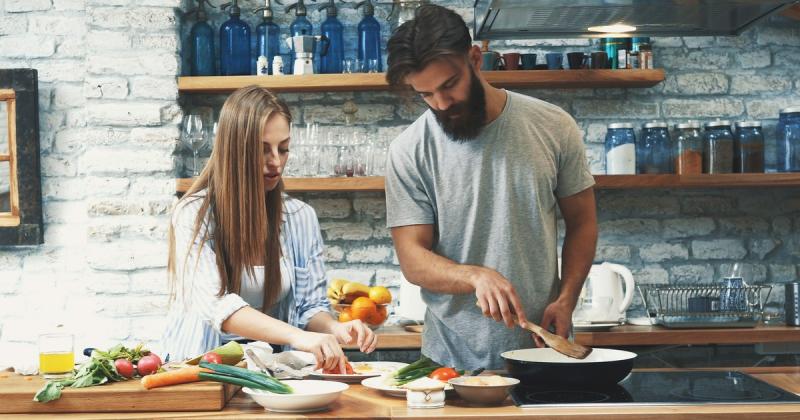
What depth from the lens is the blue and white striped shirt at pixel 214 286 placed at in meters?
2.29

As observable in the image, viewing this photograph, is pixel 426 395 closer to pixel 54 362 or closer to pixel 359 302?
pixel 54 362

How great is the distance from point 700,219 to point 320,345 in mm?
2727

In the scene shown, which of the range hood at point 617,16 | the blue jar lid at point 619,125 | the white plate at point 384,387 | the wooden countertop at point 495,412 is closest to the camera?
the wooden countertop at point 495,412

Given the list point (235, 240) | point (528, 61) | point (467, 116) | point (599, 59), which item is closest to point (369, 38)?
point (528, 61)

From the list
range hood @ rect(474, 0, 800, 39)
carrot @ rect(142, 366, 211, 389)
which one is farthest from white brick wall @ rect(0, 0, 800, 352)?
carrot @ rect(142, 366, 211, 389)

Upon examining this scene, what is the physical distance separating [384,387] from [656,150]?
2.45 meters

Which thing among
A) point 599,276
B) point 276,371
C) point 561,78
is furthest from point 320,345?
point 561,78

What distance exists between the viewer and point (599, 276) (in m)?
3.82

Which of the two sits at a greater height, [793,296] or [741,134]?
[741,134]

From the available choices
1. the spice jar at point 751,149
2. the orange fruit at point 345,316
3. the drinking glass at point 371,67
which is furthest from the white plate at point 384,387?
the spice jar at point 751,149

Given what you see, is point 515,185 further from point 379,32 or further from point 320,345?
point 379,32

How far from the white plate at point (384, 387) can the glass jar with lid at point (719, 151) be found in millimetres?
2453

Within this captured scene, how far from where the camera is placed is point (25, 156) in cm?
419

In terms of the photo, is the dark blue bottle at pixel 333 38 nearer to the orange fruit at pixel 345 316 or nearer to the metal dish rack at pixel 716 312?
the orange fruit at pixel 345 316
